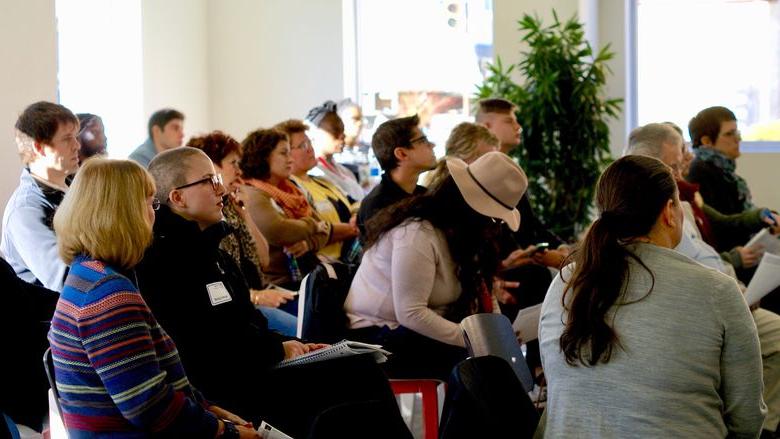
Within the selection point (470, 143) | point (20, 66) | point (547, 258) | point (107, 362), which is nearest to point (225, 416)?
point (107, 362)

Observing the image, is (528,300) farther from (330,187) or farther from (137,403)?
(137,403)

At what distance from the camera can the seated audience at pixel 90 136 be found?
523cm

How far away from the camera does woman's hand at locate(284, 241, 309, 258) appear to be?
479 centimetres

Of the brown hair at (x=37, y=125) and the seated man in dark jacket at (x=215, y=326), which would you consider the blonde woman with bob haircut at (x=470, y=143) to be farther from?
the seated man in dark jacket at (x=215, y=326)

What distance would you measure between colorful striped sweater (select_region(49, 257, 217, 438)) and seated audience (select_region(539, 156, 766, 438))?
0.85m

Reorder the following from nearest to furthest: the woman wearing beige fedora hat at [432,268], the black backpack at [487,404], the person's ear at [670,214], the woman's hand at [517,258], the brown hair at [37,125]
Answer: the black backpack at [487,404]
the person's ear at [670,214]
the woman wearing beige fedora hat at [432,268]
the brown hair at [37,125]
the woman's hand at [517,258]

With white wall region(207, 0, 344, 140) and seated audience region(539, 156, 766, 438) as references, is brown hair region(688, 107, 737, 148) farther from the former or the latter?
seated audience region(539, 156, 766, 438)

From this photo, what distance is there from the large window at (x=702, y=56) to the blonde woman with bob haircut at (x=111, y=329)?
753 cm

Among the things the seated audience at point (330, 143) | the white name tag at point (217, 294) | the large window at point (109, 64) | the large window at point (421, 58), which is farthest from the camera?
the large window at point (421, 58)

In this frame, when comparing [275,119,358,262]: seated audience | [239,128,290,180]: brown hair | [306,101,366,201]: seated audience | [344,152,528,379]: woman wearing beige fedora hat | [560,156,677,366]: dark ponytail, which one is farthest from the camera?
[306,101,366,201]: seated audience

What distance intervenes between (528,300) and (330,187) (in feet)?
4.77

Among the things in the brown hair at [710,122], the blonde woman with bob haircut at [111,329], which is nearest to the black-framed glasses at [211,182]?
the blonde woman with bob haircut at [111,329]

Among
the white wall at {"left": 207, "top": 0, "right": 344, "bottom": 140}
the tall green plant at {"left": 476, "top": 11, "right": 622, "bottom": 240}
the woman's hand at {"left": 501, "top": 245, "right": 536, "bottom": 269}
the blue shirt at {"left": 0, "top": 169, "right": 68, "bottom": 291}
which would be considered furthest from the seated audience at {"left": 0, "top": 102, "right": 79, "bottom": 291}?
the white wall at {"left": 207, "top": 0, "right": 344, "bottom": 140}

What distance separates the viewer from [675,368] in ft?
6.77
